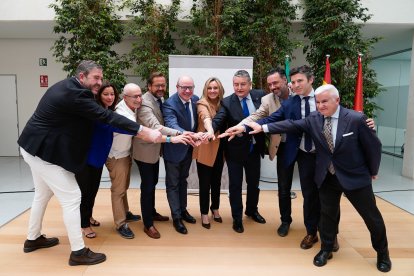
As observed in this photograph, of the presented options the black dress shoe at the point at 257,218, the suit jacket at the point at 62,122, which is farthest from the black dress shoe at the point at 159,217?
the suit jacket at the point at 62,122

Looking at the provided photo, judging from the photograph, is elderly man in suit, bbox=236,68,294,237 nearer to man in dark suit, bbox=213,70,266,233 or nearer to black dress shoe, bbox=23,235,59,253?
man in dark suit, bbox=213,70,266,233

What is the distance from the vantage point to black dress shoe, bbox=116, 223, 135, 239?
324cm

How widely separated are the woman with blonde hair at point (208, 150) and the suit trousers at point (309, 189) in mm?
855

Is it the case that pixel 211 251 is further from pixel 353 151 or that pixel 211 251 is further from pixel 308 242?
pixel 353 151

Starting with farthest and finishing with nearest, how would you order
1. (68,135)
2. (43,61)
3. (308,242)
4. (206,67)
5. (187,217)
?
1. (43,61)
2. (206,67)
3. (187,217)
4. (308,242)
5. (68,135)

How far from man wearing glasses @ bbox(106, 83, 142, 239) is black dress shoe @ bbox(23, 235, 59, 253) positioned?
62cm

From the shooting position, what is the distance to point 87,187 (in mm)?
3111

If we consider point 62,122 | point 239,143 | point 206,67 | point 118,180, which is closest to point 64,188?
point 62,122

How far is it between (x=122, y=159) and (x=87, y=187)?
425mm

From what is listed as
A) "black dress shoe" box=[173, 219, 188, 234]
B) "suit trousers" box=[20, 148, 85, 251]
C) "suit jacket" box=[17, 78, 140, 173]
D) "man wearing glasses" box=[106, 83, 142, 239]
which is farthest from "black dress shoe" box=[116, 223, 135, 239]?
"suit jacket" box=[17, 78, 140, 173]

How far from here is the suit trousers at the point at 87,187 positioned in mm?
3051

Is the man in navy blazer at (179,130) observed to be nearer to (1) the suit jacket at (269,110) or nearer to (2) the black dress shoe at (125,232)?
(2) the black dress shoe at (125,232)

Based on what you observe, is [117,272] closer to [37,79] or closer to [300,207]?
[300,207]

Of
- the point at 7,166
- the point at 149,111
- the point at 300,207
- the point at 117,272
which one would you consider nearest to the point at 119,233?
the point at 117,272
